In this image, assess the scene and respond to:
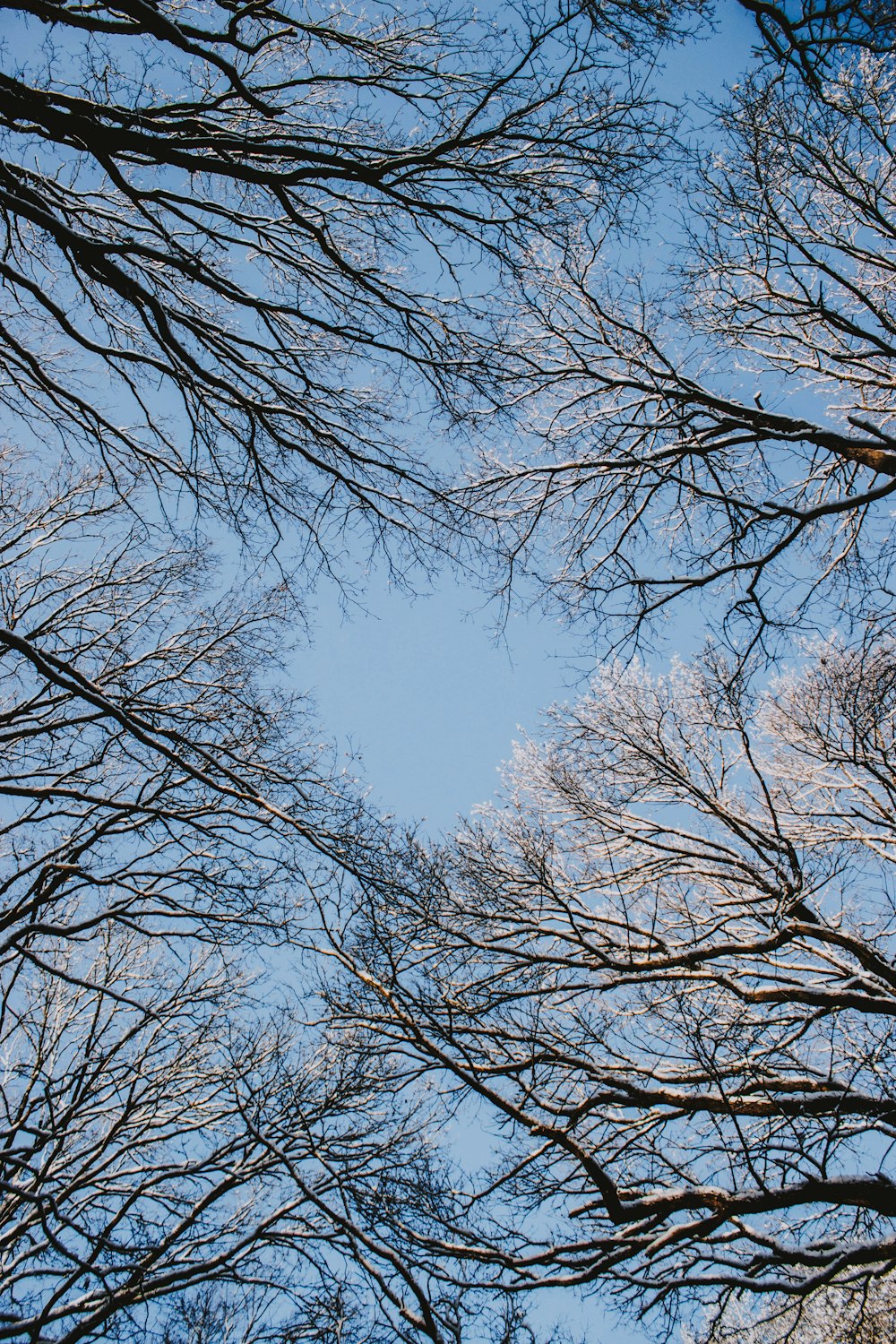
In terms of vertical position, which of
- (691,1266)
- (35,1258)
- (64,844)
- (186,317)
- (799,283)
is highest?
(799,283)

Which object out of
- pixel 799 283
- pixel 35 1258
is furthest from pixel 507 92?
pixel 35 1258

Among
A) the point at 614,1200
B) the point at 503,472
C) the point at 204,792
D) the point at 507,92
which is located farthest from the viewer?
the point at 503,472

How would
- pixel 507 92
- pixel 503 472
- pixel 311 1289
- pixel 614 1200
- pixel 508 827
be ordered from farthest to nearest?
pixel 508 827, pixel 503 472, pixel 311 1289, pixel 614 1200, pixel 507 92

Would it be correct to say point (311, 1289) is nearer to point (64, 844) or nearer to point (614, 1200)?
point (614, 1200)

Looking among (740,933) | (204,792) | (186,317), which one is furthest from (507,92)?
(740,933)

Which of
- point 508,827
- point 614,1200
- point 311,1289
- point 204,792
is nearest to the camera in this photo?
point 614,1200

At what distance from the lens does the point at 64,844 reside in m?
5.93

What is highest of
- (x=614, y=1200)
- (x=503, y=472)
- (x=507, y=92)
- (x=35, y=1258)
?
(x=503, y=472)

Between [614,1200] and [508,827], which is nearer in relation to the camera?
[614,1200]

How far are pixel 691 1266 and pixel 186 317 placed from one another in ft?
20.7

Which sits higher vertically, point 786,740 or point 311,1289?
point 786,740

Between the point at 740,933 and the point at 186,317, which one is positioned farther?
the point at 740,933

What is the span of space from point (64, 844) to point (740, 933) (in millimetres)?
5583

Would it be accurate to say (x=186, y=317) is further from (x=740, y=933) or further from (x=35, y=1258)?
(x=35, y=1258)
